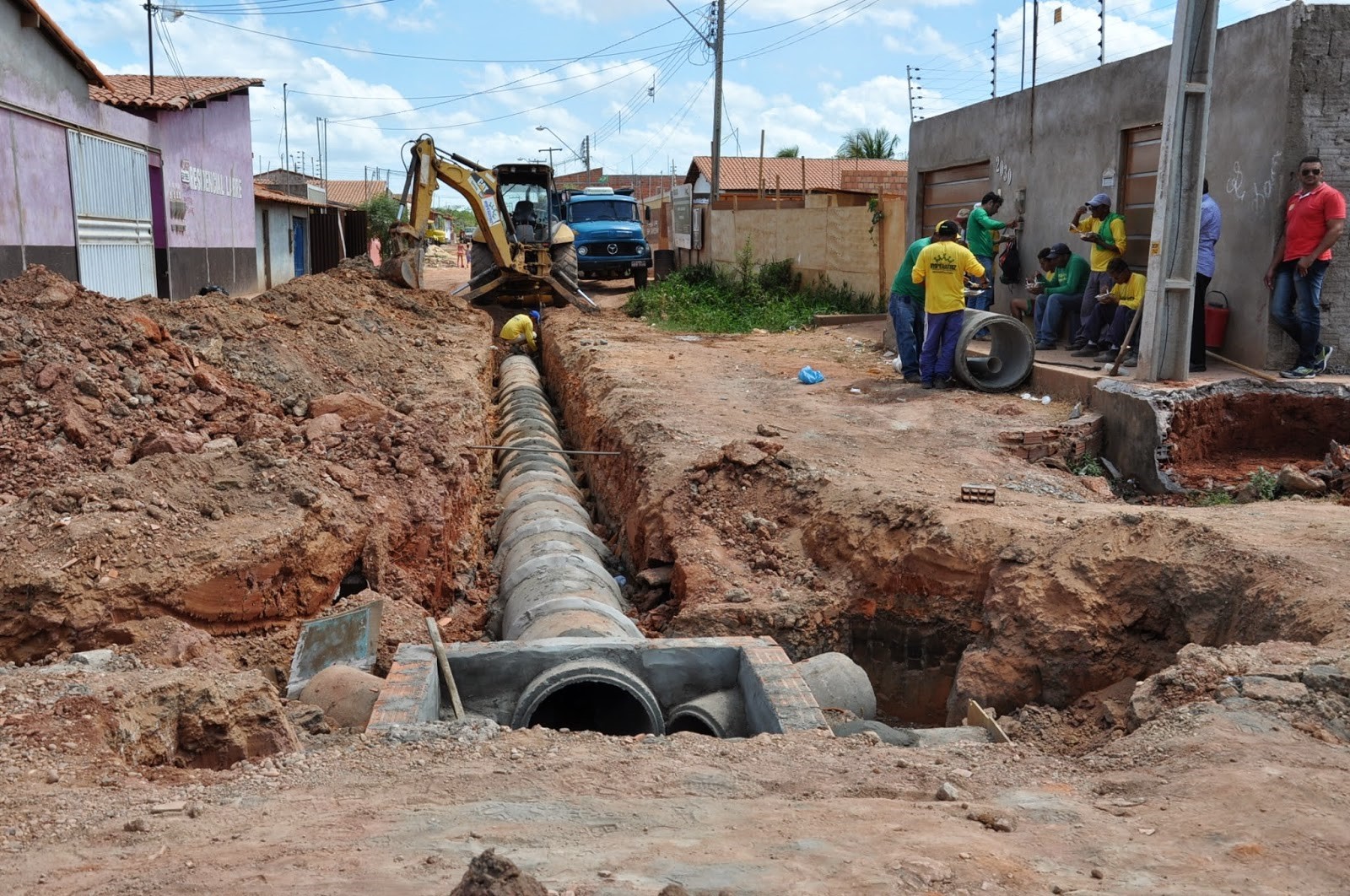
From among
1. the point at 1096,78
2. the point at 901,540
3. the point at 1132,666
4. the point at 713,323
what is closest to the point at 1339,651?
the point at 1132,666

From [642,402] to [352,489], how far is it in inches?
136

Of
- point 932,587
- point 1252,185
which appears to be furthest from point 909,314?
point 932,587

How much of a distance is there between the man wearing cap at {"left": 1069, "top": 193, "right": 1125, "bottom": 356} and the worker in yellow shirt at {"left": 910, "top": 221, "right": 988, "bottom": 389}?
1.14 meters

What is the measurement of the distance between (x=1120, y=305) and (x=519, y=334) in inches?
367

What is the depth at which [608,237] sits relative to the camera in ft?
79.2

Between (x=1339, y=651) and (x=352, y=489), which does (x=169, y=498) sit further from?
(x=1339, y=651)

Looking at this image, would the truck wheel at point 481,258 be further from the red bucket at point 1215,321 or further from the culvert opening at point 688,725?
the culvert opening at point 688,725

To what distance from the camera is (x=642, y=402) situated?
9.95m

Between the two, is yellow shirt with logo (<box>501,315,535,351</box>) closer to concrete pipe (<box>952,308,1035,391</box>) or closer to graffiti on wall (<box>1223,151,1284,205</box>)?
concrete pipe (<box>952,308,1035,391</box>)

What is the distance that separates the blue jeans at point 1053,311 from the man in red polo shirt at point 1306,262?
103 inches

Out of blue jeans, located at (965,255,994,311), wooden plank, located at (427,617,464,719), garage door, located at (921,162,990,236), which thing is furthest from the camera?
garage door, located at (921,162,990,236)

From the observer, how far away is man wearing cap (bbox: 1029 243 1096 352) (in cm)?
1108

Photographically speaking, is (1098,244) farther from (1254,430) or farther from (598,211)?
(598,211)

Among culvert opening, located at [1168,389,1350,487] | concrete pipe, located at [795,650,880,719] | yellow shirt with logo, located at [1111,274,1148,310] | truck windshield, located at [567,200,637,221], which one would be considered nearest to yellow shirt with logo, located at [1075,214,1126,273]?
yellow shirt with logo, located at [1111,274,1148,310]
